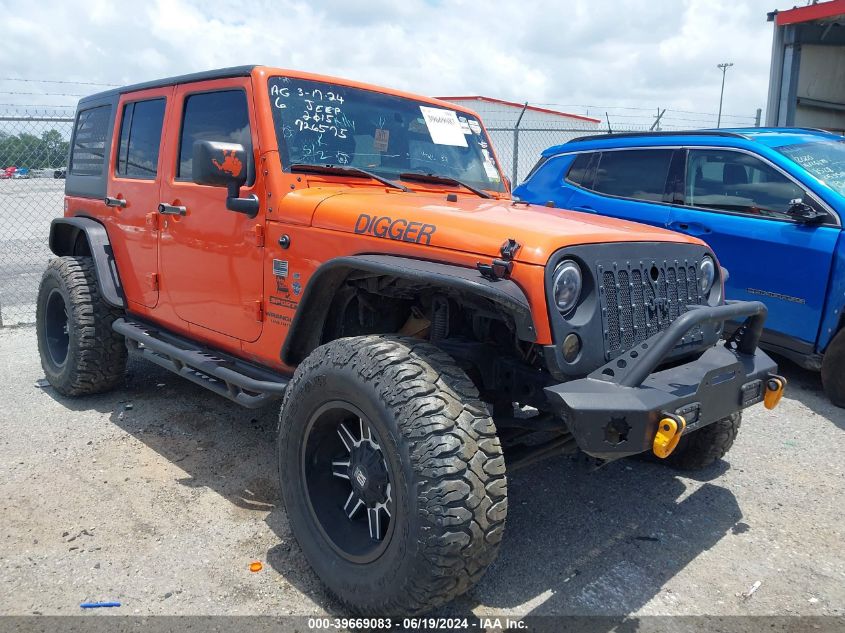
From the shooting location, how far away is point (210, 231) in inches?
143

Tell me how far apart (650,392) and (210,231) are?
2360 mm

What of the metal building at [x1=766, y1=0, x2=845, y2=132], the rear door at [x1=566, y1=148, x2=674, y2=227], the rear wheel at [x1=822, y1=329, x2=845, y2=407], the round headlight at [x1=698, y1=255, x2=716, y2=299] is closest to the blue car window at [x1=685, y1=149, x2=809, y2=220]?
the rear door at [x1=566, y1=148, x2=674, y2=227]

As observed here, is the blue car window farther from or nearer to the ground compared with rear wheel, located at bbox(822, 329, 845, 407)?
farther from the ground

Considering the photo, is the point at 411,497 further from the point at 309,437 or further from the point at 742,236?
the point at 742,236

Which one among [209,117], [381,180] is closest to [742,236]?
[381,180]

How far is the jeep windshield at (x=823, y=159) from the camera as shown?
497 cm

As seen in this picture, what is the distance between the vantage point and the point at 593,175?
634 centimetres

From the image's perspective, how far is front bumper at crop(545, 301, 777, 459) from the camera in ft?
7.42

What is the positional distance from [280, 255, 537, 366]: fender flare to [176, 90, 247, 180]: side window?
2.76 ft

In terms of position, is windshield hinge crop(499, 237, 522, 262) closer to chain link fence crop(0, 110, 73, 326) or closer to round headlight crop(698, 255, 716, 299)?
round headlight crop(698, 255, 716, 299)

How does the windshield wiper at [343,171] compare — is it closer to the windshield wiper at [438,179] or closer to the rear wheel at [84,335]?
the windshield wiper at [438,179]

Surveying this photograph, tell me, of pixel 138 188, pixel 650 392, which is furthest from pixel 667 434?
pixel 138 188

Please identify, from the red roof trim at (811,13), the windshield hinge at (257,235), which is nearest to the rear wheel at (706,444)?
the windshield hinge at (257,235)

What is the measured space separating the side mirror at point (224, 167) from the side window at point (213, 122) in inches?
7.1
